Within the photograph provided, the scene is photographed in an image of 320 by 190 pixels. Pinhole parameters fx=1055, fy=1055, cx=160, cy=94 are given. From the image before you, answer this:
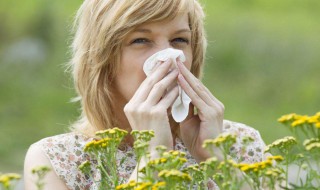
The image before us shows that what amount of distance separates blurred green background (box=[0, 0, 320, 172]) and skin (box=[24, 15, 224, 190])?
262 inches

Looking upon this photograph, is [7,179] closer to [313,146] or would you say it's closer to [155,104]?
[313,146]

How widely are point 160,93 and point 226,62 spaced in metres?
8.45

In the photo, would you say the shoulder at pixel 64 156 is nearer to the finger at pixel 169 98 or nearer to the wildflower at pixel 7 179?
the finger at pixel 169 98

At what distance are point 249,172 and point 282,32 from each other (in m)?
A: 9.93

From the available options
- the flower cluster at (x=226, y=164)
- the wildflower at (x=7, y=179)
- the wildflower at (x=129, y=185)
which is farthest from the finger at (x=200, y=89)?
the wildflower at (x=7, y=179)

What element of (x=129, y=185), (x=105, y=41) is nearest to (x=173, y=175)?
(x=129, y=185)

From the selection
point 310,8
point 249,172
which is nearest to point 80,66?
point 249,172

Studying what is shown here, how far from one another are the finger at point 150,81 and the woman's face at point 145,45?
0.11 meters

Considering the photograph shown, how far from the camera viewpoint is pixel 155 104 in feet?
10.9

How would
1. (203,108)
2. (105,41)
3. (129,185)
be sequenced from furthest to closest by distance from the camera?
1. (105,41)
2. (203,108)
3. (129,185)

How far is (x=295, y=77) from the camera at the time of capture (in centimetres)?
1173

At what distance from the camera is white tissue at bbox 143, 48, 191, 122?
3.42 m

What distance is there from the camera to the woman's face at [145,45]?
360 centimetres

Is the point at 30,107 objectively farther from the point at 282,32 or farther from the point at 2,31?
the point at 282,32
